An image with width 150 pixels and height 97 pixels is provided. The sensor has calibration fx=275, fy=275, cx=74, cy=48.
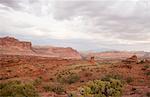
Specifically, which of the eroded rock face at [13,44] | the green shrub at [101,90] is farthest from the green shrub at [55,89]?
the eroded rock face at [13,44]

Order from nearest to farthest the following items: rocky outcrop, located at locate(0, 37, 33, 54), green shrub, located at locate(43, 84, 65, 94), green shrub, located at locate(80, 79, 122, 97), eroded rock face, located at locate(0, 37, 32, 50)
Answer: green shrub, located at locate(80, 79, 122, 97), green shrub, located at locate(43, 84, 65, 94), rocky outcrop, located at locate(0, 37, 33, 54), eroded rock face, located at locate(0, 37, 32, 50)

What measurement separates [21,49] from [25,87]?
404ft

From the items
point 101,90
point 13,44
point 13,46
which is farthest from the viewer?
point 13,44

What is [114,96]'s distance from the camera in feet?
63.3

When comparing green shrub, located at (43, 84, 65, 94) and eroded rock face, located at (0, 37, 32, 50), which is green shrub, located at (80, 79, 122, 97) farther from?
eroded rock face, located at (0, 37, 32, 50)

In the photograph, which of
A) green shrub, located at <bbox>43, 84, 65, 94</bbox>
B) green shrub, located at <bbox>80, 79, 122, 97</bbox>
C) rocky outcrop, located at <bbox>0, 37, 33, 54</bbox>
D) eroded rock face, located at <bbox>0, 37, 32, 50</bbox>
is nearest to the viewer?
green shrub, located at <bbox>80, 79, 122, 97</bbox>

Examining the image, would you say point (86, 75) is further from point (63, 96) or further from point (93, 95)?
point (93, 95)

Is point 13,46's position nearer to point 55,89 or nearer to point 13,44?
point 13,44

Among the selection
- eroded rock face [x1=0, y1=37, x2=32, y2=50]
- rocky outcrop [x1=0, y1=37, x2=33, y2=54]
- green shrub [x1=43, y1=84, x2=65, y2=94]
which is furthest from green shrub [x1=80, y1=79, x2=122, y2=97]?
eroded rock face [x1=0, y1=37, x2=32, y2=50]

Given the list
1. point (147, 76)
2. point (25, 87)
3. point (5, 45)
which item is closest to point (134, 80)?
point (147, 76)

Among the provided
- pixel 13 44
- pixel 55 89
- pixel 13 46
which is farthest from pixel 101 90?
pixel 13 44

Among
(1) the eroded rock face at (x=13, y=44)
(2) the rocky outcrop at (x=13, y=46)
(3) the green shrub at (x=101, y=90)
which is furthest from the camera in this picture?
(1) the eroded rock face at (x=13, y=44)

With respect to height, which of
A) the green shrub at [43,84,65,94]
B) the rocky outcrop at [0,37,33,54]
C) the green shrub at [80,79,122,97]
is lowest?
the green shrub at [43,84,65,94]

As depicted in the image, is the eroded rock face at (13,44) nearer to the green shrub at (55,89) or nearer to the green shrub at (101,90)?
the green shrub at (55,89)
